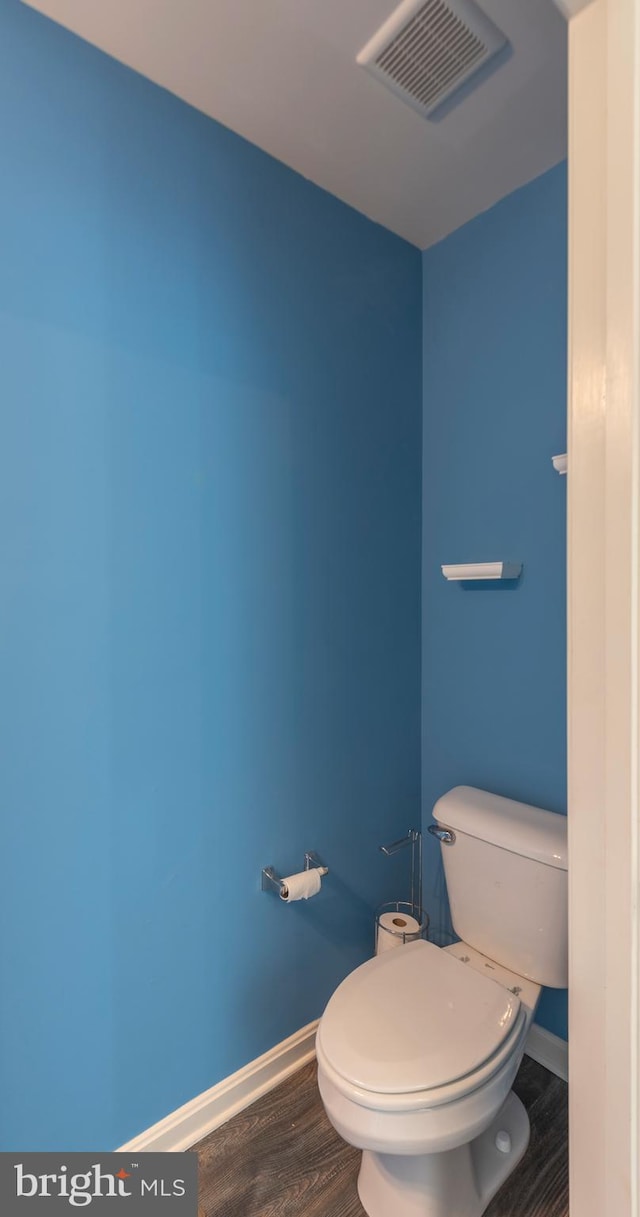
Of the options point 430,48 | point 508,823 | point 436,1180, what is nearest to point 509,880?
point 508,823

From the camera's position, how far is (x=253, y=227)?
4.63 feet

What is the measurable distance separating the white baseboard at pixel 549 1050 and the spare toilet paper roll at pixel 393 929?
1.32ft

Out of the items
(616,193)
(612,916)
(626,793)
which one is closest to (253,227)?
(616,193)

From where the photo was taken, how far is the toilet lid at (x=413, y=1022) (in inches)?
40.6

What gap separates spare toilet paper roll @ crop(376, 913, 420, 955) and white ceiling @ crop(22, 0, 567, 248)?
2.16 m

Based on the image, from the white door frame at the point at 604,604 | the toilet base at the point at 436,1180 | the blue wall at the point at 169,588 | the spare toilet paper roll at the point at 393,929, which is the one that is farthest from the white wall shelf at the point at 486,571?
the toilet base at the point at 436,1180

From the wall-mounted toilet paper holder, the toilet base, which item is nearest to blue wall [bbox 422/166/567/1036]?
the toilet base

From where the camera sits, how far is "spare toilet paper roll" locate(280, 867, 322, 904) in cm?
139

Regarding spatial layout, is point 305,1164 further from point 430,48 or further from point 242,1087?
point 430,48

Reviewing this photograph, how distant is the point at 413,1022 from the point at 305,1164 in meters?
0.50

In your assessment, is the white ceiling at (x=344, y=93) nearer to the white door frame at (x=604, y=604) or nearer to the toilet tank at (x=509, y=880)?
the white door frame at (x=604, y=604)

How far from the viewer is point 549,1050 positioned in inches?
60.3

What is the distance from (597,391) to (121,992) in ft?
4.80

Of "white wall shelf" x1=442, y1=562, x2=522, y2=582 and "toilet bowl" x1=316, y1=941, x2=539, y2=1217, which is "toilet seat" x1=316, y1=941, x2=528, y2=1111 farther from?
"white wall shelf" x1=442, y1=562, x2=522, y2=582
